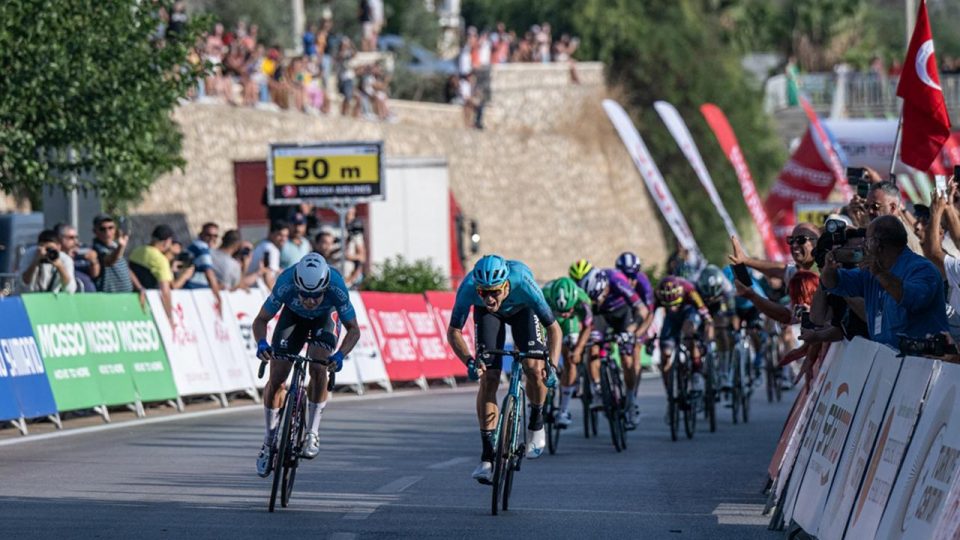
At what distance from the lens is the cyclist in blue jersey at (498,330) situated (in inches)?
507

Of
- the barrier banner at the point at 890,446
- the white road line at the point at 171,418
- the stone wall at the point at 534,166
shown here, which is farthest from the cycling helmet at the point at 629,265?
the stone wall at the point at 534,166

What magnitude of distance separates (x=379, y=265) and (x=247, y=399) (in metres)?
8.01

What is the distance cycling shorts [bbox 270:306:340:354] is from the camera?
13.6m

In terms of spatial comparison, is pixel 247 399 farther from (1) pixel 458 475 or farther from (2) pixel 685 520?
(2) pixel 685 520

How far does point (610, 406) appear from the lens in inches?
718

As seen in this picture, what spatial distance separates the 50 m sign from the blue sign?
427 inches

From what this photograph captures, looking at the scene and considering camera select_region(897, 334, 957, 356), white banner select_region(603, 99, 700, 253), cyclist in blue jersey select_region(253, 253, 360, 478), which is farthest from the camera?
white banner select_region(603, 99, 700, 253)

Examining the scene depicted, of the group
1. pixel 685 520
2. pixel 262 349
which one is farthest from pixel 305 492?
pixel 685 520

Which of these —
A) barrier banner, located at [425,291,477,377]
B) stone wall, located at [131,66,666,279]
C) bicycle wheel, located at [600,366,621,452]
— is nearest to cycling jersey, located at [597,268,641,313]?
bicycle wheel, located at [600,366,621,452]

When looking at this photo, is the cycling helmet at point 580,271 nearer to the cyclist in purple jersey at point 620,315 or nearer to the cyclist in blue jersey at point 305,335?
the cyclist in purple jersey at point 620,315

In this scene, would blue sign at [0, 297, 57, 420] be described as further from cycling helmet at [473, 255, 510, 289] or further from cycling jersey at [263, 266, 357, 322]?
cycling helmet at [473, 255, 510, 289]

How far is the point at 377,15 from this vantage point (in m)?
51.0

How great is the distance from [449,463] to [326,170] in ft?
45.7

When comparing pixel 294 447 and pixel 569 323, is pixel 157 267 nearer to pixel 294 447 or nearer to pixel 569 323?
pixel 569 323
